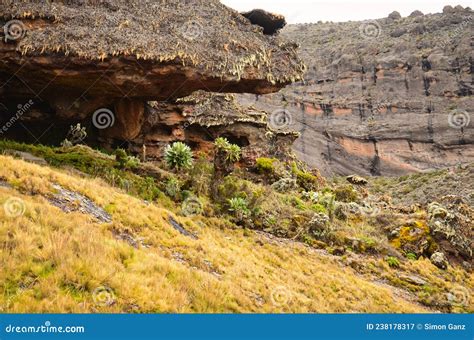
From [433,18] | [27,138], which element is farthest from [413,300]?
[433,18]

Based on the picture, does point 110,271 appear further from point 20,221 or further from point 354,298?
point 354,298

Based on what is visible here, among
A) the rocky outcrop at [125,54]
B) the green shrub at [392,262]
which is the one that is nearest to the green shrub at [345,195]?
the green shrub at [392,262]

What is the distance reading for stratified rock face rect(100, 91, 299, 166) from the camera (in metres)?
30.3

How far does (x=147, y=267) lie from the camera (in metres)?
10.0

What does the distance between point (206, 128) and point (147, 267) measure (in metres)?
23.7

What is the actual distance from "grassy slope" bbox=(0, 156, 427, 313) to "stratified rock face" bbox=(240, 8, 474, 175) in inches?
2575

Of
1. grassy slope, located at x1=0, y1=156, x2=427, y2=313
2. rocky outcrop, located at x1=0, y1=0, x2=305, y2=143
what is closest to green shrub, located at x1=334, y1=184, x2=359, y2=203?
rocky outcrop, located at x1=0, y1=0, x2=305, y2=143

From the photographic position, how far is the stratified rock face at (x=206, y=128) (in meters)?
30.3

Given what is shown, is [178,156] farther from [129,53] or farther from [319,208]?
[319,208]

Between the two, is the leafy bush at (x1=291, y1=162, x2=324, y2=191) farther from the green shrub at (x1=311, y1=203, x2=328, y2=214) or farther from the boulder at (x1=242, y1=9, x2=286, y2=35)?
the boulder at (x1=242, y1=9, x2=286, y2=35)

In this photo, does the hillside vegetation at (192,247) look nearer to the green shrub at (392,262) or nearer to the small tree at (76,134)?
the green shrub at (392,262)

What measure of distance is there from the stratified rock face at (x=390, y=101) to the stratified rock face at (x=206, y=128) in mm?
44003

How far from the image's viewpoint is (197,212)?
18.3 metres

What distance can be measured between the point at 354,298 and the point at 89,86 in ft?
45.6
